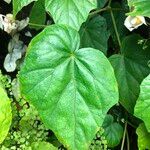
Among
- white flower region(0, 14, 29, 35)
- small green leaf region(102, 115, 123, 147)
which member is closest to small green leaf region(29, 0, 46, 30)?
white flower region(0, 14, 29, 35)

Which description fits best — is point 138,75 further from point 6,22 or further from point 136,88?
point 6,22

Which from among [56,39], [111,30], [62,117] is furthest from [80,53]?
[111,30]

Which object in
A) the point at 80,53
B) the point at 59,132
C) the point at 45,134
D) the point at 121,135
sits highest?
the point at 80,53

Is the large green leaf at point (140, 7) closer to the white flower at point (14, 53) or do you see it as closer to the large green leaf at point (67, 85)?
the large green leaf at point (67, 85)

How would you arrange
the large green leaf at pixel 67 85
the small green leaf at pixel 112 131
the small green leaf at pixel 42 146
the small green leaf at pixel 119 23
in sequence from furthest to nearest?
the small green leaf at pixel 119 23 < the small green leaf at pixel 112 131 < the small green leaf at pixel 42 146 < the large green leaf at pixel 67 85

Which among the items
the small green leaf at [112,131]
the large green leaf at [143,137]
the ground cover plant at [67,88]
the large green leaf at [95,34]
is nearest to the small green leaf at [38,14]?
the large green leaf at [95,34]
